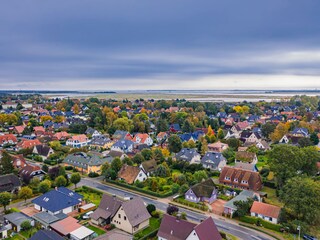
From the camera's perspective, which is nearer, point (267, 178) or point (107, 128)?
point (267, 178)

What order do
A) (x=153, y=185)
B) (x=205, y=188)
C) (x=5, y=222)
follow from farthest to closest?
1. (x=153, y=185)
2. (x=205, y=188)
3. (x=5, y=222)

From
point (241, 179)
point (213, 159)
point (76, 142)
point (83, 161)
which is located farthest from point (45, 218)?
point (76, 142)

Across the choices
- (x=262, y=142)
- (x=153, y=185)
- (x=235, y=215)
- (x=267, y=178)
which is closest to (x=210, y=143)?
(x=262, y=142)

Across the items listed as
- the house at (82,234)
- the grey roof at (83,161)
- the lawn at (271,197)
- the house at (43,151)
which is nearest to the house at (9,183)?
the grey roof at (83,161)

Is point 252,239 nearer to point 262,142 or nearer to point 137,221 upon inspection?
point 137,221

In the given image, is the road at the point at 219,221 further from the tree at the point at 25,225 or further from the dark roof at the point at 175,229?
the tree at the point at 25,225

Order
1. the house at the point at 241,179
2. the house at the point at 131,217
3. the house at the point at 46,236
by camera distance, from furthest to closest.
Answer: the house at the point at 241,179, the house at the point at 131,217, the house at the point at 46,236
